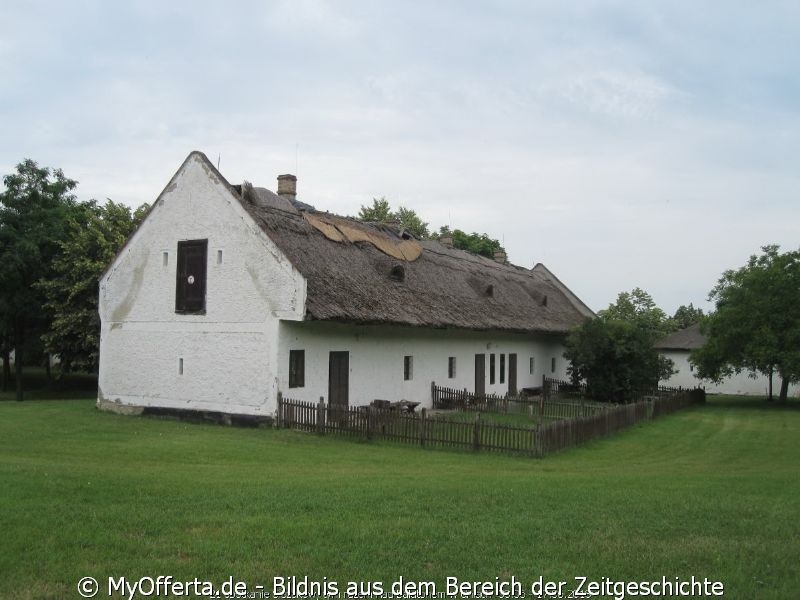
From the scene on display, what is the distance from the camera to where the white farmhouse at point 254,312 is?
19.8 m

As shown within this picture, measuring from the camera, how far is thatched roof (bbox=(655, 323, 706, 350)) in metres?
47.8

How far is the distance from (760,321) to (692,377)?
16163 millimetres

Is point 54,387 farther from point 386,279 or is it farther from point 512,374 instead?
point 512,374

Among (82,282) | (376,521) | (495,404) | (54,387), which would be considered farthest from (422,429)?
(54,387)

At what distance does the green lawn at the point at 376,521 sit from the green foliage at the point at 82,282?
16.2 metres

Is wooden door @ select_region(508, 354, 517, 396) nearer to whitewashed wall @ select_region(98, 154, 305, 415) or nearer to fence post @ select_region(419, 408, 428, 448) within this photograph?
whitewashed wall @ select_region(98, 154, 305, 415)

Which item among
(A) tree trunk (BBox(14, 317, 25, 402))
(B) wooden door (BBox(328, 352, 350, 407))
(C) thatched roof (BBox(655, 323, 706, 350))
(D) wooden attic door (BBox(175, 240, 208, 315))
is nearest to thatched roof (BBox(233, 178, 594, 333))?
(B) wooden door (BBox(328, 352, 350, 407))

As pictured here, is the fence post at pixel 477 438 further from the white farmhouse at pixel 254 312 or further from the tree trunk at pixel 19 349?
the tree trunk at pixel 19 349

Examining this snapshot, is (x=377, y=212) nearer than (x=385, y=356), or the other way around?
(x=385, y=356)

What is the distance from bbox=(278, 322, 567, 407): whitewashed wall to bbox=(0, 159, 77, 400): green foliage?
53.7 ft

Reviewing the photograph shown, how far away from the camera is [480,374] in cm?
3053

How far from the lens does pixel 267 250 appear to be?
65.4ft

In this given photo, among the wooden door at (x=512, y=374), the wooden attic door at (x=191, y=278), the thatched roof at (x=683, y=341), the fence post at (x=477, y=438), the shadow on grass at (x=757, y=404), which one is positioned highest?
the wooden attic door at (x=191, y=278)

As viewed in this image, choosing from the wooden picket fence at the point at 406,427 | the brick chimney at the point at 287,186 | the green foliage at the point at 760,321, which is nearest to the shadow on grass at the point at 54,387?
the brick chimney at the point at 287,186
